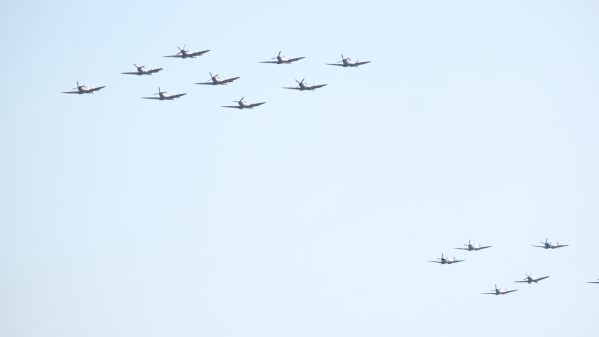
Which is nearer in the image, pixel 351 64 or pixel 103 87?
pixel 103 87

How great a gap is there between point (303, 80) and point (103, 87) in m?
36.2

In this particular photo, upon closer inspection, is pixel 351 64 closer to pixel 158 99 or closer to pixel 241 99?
pixel 241 99

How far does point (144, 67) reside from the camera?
18512cm

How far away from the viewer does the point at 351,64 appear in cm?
19550

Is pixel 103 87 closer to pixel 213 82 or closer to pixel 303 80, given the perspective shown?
pixel 213 82

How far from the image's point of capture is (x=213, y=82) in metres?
187

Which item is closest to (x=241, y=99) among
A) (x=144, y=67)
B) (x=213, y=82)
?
(x=213, y=82)

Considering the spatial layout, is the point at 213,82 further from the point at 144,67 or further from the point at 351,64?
the point at 351,64

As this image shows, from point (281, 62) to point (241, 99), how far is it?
9821 mm

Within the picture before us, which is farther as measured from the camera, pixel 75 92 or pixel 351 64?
pixel 351 64

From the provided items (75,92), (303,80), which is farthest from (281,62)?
(75,92)

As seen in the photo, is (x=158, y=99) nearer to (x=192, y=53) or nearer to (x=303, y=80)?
(x=192, y=53)

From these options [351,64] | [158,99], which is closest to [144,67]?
[158,99]

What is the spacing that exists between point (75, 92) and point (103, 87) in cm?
690
